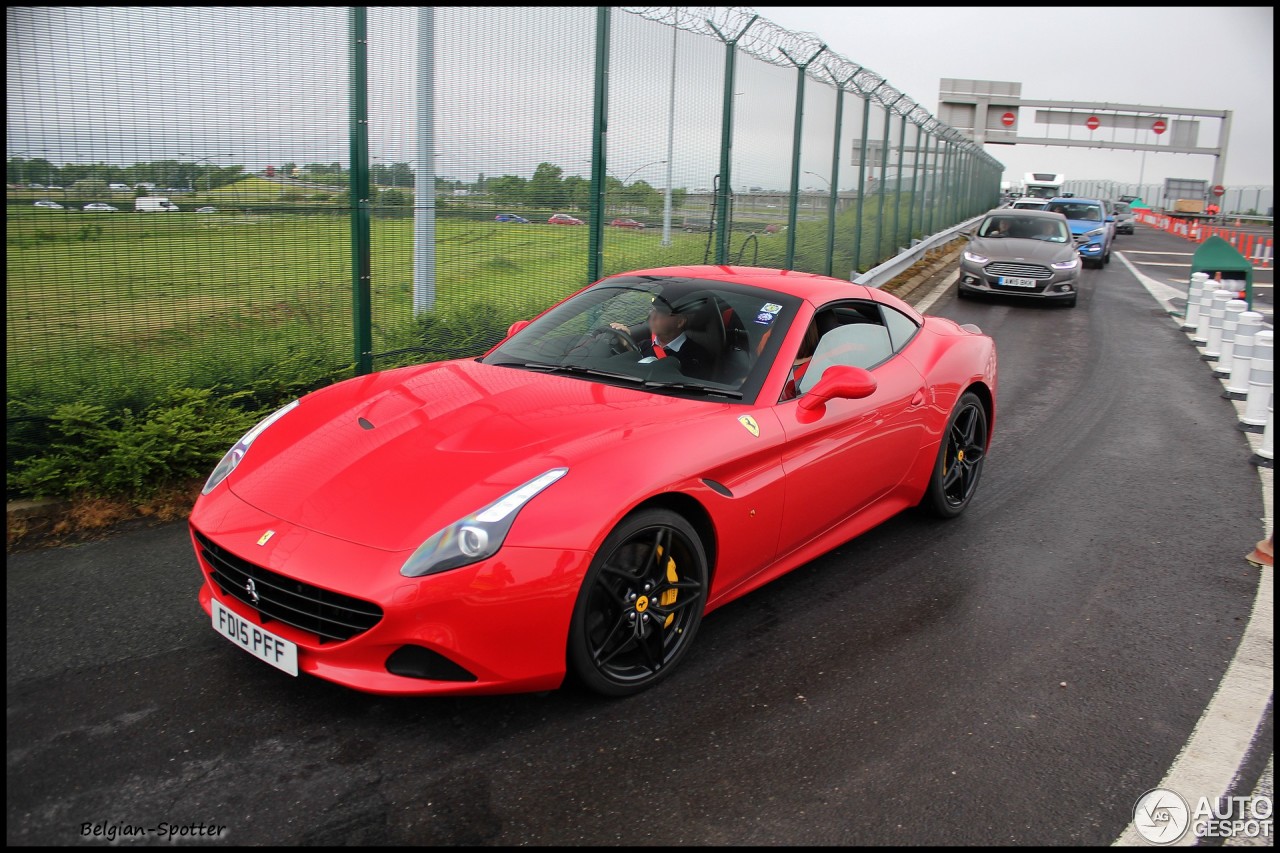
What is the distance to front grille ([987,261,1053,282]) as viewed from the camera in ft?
51.5

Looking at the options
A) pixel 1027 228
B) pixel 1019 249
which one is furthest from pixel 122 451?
pixel 1027 228

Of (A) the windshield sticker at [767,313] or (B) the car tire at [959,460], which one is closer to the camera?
(A) the windshield sticker at [767,313]

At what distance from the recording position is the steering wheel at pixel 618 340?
14.9 ft

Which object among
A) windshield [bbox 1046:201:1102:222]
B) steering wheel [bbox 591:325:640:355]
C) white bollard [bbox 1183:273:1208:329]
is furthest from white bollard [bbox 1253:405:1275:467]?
windshield [bbox 1046:201:1102:222]

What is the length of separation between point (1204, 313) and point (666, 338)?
11323mm

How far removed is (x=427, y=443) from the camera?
3.62 metres

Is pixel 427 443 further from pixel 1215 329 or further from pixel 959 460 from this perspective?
pixel 1215 329

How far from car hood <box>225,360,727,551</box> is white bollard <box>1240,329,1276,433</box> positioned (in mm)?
6225

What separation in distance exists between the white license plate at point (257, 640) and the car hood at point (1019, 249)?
14.8m

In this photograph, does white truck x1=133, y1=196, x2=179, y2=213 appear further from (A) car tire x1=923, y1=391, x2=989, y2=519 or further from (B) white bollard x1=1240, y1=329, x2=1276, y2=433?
(B) white bollard x1=1240, y1=329, x2=1276, y2=433

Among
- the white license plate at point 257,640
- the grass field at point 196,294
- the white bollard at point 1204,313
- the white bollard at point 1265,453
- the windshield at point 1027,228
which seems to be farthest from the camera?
the windshield at point 1027,228

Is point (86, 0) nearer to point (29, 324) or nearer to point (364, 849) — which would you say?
point (29, 324)

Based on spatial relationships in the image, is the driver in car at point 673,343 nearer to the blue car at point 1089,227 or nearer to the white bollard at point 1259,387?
the white bollard at point 1259,387

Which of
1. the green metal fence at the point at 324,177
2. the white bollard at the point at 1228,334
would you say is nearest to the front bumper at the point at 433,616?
the green metal fence at the point at 324,177
